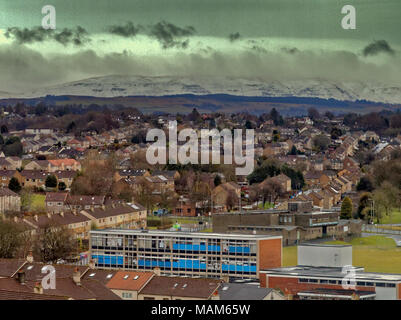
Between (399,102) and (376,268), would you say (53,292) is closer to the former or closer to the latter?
(376,268)

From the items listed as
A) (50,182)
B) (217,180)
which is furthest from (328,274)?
(50,182)

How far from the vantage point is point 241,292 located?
9.95m

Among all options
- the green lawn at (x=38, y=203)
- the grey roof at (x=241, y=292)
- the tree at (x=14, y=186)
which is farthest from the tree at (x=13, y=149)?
the grey roof at (x=241, y=292)

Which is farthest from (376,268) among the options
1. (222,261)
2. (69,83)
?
(69,83)

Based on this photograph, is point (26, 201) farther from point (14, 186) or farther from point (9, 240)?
point (9, 240)

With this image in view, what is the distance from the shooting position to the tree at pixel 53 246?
15570mm

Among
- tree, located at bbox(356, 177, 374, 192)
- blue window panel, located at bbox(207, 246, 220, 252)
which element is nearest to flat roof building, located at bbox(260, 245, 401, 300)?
blue window panel, located at bbox(207, 246, 220, 252)

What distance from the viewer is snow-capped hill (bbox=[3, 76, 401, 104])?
10906cm

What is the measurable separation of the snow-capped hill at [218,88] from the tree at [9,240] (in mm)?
90762

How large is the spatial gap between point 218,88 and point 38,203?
91.0 m

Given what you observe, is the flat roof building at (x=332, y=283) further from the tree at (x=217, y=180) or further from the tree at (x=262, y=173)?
the tree at (x=262, y=173)

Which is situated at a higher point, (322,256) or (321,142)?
(322,256)

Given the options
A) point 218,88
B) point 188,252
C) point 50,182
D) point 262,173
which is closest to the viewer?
point 188,252
